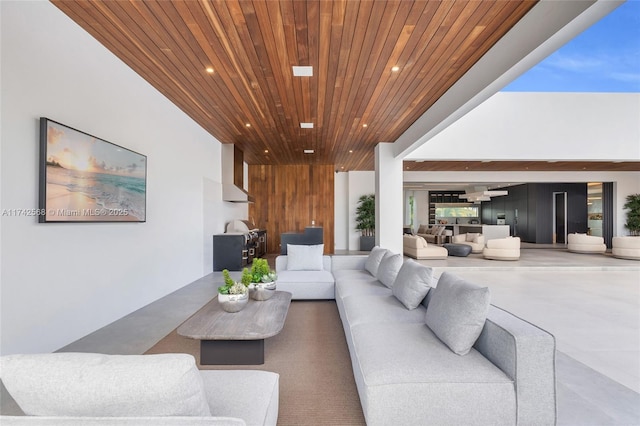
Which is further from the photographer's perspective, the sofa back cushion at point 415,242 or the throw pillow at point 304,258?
the sofa back cushion at point 415,242

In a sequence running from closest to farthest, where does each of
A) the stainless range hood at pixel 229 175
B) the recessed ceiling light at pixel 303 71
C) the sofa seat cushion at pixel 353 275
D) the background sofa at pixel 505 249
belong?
the recessed ceiling light at pixel 303 71, the sofa seat cushion at pixel 353 275, the stainless range hood at pixel 229 175, the background sofa at pixel 505 249

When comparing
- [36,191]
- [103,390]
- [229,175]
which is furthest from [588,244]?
[36,191]

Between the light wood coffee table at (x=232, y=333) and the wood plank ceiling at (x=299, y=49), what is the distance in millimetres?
2572

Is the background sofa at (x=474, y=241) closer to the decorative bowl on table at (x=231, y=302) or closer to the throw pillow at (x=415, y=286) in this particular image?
the throw pillow at (x=415, y=286)

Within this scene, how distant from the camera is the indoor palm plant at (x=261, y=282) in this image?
323cm

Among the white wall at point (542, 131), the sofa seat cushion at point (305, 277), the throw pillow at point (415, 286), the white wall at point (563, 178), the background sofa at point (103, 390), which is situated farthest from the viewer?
the white wall at point (563, 178)

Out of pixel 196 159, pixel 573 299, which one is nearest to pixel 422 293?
pixel 573 299

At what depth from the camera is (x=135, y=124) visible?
3.82 metres

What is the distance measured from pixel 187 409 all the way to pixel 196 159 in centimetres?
539

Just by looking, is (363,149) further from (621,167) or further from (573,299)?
(621,167)

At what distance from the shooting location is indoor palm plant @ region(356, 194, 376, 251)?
10.3 m

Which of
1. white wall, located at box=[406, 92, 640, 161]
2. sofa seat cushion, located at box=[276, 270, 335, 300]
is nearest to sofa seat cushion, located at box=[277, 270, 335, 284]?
sofa seat cushion, located at box=[276, 270, 335, 300]

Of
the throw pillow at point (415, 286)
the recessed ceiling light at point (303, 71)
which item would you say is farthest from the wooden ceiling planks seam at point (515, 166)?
the throw pillow at point (415, 286)

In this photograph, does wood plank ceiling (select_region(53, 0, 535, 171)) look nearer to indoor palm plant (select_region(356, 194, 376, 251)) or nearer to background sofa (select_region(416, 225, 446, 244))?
indoor palm plant (select_region(356, 194, 376, 251))
